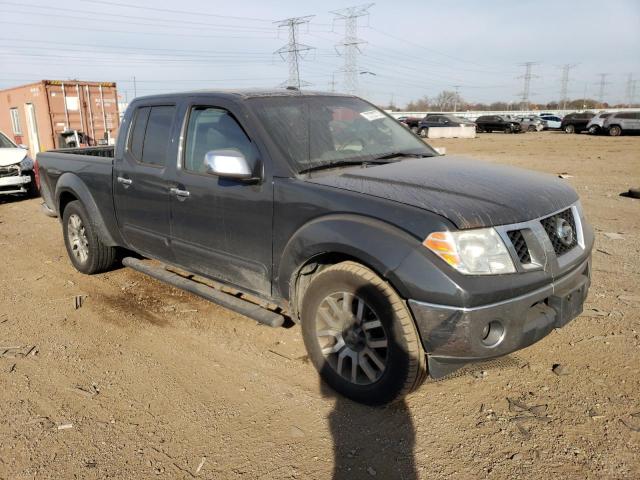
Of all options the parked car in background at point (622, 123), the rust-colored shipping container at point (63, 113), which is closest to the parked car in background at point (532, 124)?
the parked car in background at point (622, 123)

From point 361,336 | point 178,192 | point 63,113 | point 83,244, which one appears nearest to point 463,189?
point 361,336

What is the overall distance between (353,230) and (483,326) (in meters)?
0.85

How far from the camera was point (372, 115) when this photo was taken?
171 inches

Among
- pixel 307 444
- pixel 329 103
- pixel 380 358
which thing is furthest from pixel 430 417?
pixel 329 103

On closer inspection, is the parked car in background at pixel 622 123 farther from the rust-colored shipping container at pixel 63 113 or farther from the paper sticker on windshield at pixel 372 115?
the paper sticker on windshield at pixel 372 115

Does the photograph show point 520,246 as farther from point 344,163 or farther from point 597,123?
point 597,123

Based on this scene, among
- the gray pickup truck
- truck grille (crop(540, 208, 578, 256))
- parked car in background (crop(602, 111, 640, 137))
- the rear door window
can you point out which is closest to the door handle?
the gray pickup truck

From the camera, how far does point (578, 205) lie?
135 inches

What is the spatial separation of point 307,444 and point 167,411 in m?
0.92

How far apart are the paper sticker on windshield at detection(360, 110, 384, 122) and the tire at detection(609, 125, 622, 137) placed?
112 ft

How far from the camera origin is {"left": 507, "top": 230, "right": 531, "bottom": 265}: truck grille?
108 inches

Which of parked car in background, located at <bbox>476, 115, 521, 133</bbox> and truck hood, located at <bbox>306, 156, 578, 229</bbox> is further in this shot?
parked car in background, located at <bbox>476, 115, 521, 133</bbox>

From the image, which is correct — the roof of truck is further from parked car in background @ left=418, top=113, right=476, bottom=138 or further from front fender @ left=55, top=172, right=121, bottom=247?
parked car in background @ left=418, top=113, right=476, bottom=138

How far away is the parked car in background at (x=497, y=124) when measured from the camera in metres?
41.3
